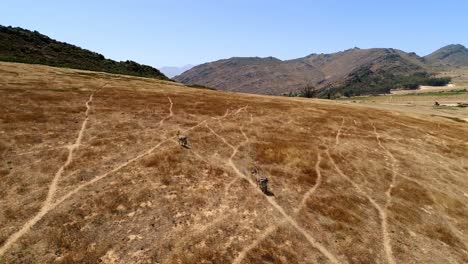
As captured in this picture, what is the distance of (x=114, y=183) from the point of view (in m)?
27.8

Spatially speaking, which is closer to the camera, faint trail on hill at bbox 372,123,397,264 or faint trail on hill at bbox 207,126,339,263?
faint trail on hill at bbox 207,126,339,263

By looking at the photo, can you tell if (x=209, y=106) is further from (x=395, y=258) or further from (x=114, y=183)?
(x=395, y=258)

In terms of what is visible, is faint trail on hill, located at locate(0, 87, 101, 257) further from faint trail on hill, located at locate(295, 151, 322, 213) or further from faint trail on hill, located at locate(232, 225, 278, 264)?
faint trail on hill, located at locate(295, 151, 322, 213)

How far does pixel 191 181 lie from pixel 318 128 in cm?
2844

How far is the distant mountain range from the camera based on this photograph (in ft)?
408

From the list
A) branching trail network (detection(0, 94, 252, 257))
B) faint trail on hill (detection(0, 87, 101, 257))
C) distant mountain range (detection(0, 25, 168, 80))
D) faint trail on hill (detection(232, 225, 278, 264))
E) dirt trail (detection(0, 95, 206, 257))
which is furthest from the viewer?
distant mountain range (detection(0, 25, 168, 80))

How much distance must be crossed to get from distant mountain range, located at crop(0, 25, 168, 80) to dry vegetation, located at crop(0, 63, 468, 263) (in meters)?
84.3

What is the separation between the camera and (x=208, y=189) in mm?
29359

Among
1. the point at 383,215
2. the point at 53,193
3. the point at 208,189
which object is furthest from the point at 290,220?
the point at 53,193

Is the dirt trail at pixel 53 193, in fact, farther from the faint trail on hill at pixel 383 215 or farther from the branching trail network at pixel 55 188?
the faint trail on hill at pixel 383 215

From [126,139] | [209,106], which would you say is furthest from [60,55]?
[126,139]

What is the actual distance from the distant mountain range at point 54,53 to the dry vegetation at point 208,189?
8432 cm

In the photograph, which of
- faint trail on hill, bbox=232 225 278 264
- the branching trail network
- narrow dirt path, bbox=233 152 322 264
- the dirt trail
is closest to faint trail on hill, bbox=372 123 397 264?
narrow dirt path, bbox=233 152 322 264

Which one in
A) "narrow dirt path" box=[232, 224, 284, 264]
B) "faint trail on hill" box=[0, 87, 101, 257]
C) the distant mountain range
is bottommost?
"narrow dirt path" box=[232, 224, 284, 264]
